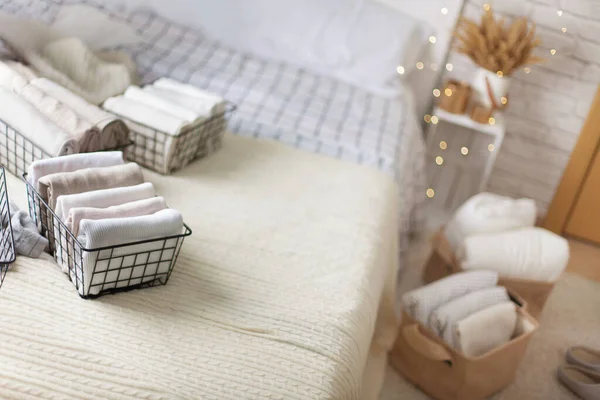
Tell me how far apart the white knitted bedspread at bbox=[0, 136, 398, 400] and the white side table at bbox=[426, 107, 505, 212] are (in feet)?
4.26

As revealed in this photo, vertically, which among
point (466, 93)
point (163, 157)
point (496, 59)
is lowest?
point (163, 157)

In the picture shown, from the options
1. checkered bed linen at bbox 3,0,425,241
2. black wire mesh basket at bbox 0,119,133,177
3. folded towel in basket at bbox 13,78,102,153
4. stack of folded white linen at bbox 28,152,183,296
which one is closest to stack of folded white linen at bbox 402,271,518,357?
checkered bed linen at bbox 3,0,425,241

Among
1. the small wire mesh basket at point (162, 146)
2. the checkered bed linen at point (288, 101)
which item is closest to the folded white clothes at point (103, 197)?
the small wire mesh basket at point (162, 146)

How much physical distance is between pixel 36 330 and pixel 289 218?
0.73 metres

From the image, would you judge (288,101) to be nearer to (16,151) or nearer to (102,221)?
(16,151)

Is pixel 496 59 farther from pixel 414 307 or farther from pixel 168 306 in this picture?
pixel 168 306

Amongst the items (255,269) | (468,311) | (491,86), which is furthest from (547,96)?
(255,269)

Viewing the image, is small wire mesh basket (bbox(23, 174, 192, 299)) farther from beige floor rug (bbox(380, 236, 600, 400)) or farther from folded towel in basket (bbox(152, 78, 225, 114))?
beige floor rug (bbox(380, 236, 600, 400))

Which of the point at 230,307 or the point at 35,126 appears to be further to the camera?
the point at 35,126

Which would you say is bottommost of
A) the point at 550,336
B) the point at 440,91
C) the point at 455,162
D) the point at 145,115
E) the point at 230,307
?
the point at 550,336

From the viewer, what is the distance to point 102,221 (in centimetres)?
117

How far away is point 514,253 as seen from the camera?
2180mm

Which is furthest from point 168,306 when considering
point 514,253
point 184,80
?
point 514,253

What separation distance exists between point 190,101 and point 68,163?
0.56 meters
